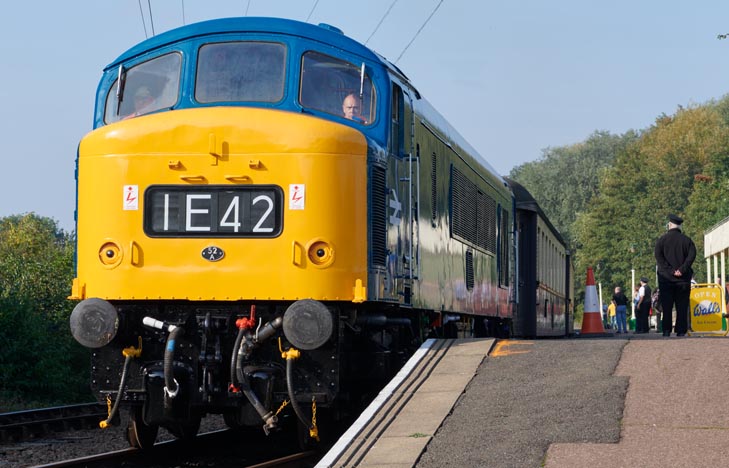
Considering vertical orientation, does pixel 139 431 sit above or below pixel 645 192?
below

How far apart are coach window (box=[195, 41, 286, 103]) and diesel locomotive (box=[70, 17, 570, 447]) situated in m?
0.01

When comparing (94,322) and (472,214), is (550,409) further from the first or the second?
(472,214)

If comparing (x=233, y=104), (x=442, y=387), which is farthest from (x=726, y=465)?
(x=233, y=104)

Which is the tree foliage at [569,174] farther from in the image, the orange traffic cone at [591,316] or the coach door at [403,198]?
the coach door at [403,198]

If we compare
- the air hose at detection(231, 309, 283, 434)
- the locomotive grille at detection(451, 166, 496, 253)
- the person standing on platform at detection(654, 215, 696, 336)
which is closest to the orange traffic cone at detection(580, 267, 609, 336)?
the locomotive grille at detection(451, 166, 496, 253)

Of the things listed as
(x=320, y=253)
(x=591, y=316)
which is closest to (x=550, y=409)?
(x=320, y=253)

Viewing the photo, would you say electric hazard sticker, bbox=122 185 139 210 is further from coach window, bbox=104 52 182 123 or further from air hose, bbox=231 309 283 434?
air hose, bbox=231 309 283 434

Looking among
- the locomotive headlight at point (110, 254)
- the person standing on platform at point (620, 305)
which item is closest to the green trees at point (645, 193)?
the person standing on platform at point (620, 305)

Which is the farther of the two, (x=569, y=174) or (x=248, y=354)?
(x=569, y=174)

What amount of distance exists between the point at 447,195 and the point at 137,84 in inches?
162

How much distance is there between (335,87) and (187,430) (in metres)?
3.47

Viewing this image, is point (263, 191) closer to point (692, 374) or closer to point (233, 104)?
point (233, 104)

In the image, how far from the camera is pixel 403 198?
433 inches

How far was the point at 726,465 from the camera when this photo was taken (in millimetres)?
7012
